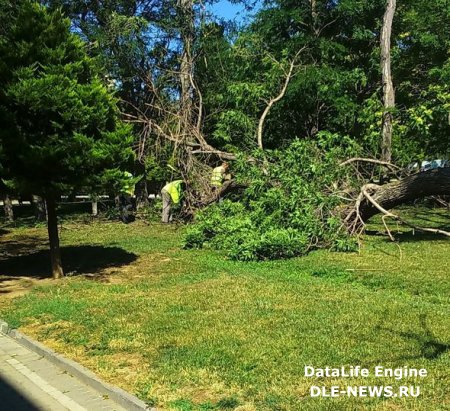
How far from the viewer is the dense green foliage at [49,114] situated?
29.8 ft

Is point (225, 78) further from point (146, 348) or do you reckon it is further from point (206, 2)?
point (146, 348)

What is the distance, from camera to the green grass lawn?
14.8 ft

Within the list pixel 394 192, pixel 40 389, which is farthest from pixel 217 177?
pixel 40 389

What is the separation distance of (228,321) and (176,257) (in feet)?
18.8

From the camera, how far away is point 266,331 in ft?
19.5

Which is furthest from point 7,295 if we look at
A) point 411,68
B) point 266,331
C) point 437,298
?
point 411,68

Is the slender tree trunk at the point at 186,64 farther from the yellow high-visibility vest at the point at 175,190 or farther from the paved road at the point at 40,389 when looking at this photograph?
the paved road at the point at 40,389

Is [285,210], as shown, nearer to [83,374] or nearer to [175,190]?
[175,190]

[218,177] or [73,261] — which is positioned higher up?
[218,177]

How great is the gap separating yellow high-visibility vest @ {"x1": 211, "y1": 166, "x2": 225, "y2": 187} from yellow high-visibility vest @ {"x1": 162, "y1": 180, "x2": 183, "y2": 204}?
1328 millimetres

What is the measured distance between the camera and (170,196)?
18.7 meters

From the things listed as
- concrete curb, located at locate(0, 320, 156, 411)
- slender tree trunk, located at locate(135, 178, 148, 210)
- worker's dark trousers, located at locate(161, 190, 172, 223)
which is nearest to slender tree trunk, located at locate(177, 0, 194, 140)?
worker's dark trousers, located at locate(161, 190, 172, 223)

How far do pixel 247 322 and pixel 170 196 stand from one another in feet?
41.4

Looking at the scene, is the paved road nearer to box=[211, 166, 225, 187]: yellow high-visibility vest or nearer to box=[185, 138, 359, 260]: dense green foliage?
box=[185, 138, 359, 260]: dense green foliage
